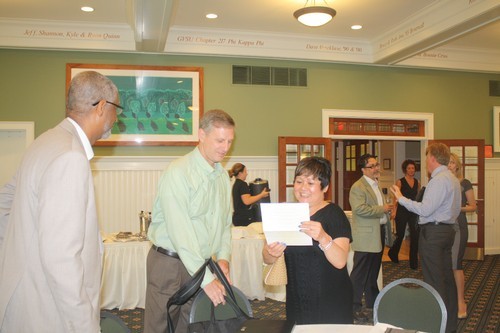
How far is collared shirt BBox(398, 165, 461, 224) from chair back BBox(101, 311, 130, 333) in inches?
114

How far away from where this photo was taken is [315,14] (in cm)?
519

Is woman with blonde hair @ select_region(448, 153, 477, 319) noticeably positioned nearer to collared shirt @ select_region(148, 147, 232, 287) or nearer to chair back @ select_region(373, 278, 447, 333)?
chair back @ select_region(373, 278, 447, 333)

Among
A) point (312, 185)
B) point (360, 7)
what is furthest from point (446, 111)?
point (312, 185)

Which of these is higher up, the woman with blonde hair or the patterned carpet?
the woman with blonde hair

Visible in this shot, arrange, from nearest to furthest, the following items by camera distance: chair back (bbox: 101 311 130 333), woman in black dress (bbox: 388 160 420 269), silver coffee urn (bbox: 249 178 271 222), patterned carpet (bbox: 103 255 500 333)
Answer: chair back (bbox: 101 311 130 333) < patterned carpet (bbox: 103 255 500 333) < silver coffee urn (bbox: 249 178 271 222) < woman in black dress (bbox: 388 160 420 269)

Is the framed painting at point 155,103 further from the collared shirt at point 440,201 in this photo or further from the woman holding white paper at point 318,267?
the woman holding white paper at point 318,267

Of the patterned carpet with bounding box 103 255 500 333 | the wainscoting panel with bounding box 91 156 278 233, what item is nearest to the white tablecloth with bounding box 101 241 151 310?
the patterned carpet with bounding box 103 255 500 333

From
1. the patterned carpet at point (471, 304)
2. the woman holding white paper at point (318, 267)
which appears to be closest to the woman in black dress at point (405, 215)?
the patterned carpet at point (471, 304)

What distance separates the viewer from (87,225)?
1.57 m

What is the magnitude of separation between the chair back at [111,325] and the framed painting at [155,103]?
5025 mm

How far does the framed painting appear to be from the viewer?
6.80 m

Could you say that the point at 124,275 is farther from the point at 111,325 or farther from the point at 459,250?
the point at 459,250

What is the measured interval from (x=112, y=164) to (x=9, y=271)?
18.0 ft

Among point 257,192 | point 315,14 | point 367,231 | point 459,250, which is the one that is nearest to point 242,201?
point 257,192
